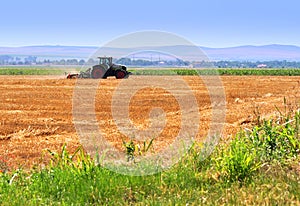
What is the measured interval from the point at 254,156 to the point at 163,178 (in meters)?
1.17

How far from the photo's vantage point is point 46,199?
16.5ft

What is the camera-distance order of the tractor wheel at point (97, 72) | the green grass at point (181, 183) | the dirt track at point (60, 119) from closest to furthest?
the green grass at point (181, 183), the dirt track at point (60, 119), the tractor wheel at point (97, 72)

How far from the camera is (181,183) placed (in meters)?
5.46

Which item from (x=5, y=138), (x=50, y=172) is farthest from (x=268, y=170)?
(x=5, y=138)

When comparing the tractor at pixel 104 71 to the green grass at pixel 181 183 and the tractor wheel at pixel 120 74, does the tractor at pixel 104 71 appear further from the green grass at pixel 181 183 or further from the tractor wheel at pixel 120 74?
→ the green grass at pixel 181 183

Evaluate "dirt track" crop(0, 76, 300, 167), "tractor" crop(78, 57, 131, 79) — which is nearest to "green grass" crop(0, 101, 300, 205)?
"dirt track" crop(0, 76, 300, 167)

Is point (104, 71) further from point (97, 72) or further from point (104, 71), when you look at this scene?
point (97, 72)

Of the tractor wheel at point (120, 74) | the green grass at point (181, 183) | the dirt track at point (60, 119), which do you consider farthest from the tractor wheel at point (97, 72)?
the green grass at point (181, 183)

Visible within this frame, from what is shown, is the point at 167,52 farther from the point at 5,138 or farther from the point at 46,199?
the point at 5,138

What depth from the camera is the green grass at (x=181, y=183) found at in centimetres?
502

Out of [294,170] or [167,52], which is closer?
[294,170]

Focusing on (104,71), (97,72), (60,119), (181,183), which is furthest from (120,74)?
(181,183)

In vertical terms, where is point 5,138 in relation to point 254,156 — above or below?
below

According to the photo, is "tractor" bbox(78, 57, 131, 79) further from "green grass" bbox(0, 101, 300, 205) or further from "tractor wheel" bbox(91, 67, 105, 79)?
"green grass" bbox(0, 101, 300, 205)
